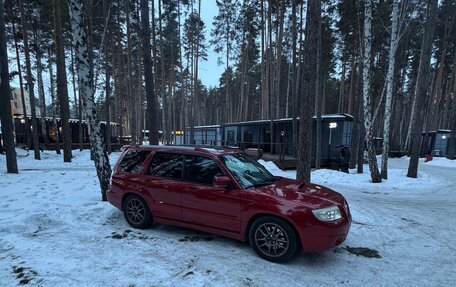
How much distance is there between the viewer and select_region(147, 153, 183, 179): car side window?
4852 millimetres

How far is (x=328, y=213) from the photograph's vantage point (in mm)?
3750

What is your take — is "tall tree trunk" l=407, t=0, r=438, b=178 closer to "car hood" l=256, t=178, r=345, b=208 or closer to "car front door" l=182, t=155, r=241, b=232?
"car hood" l=256, t=178, r=345, b=208

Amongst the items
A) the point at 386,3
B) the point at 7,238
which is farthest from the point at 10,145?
the point at 386,3

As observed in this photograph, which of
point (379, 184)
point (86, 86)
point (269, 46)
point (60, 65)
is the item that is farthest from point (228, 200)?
point (269, 46)

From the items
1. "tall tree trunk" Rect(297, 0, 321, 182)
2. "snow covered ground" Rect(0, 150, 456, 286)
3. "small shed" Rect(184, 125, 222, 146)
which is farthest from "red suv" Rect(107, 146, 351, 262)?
"small shed" Rect(184, 125, 222, 146)

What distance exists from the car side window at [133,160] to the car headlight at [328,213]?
10.9 ft

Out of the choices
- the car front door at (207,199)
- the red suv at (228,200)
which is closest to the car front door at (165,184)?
the red suv at (228,200)

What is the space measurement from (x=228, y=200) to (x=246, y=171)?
75 cm

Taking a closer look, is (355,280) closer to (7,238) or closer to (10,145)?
(7,238)

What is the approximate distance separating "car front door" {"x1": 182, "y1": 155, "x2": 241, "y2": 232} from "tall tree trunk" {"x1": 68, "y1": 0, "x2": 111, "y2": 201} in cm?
308

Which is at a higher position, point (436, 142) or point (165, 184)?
point (165, 184)

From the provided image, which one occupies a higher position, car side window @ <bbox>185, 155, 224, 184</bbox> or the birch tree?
the birch tree

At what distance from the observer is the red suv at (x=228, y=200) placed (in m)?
3.75

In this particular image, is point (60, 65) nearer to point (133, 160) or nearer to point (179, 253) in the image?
point (133, 160)
